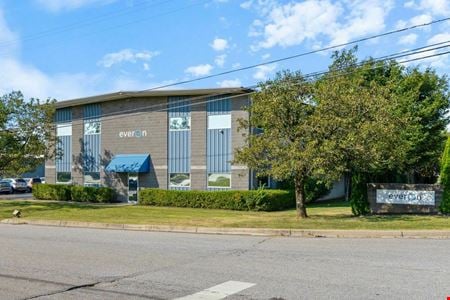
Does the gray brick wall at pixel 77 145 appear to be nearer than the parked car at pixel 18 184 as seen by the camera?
Yes

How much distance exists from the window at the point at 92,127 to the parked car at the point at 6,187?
17242 mm

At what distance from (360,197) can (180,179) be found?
12741 mm

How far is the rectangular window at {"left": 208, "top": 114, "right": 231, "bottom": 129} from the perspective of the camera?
2898 cm

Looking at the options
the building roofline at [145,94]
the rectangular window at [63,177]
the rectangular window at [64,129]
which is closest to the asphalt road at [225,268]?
the building roofline at [145,94]

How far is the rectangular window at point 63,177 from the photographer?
3579 centimetres

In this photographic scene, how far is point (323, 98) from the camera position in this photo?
17734 mm

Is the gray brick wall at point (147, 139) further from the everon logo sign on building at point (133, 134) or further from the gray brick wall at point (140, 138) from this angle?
the everon logo sign on building at point (133, 134)

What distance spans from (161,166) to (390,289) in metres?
24.7

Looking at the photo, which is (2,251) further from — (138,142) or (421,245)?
(138,142)

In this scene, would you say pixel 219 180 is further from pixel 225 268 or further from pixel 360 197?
pixel 225 268

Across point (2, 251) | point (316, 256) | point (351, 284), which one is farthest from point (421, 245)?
point (2, 251)

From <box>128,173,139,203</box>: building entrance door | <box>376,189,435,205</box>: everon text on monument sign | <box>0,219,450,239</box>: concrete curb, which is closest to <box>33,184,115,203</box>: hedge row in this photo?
<box>128,173,139,203</box>: building entrance door

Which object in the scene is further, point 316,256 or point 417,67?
point 417,67

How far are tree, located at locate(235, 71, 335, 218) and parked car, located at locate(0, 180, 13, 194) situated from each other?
35.1 meters
